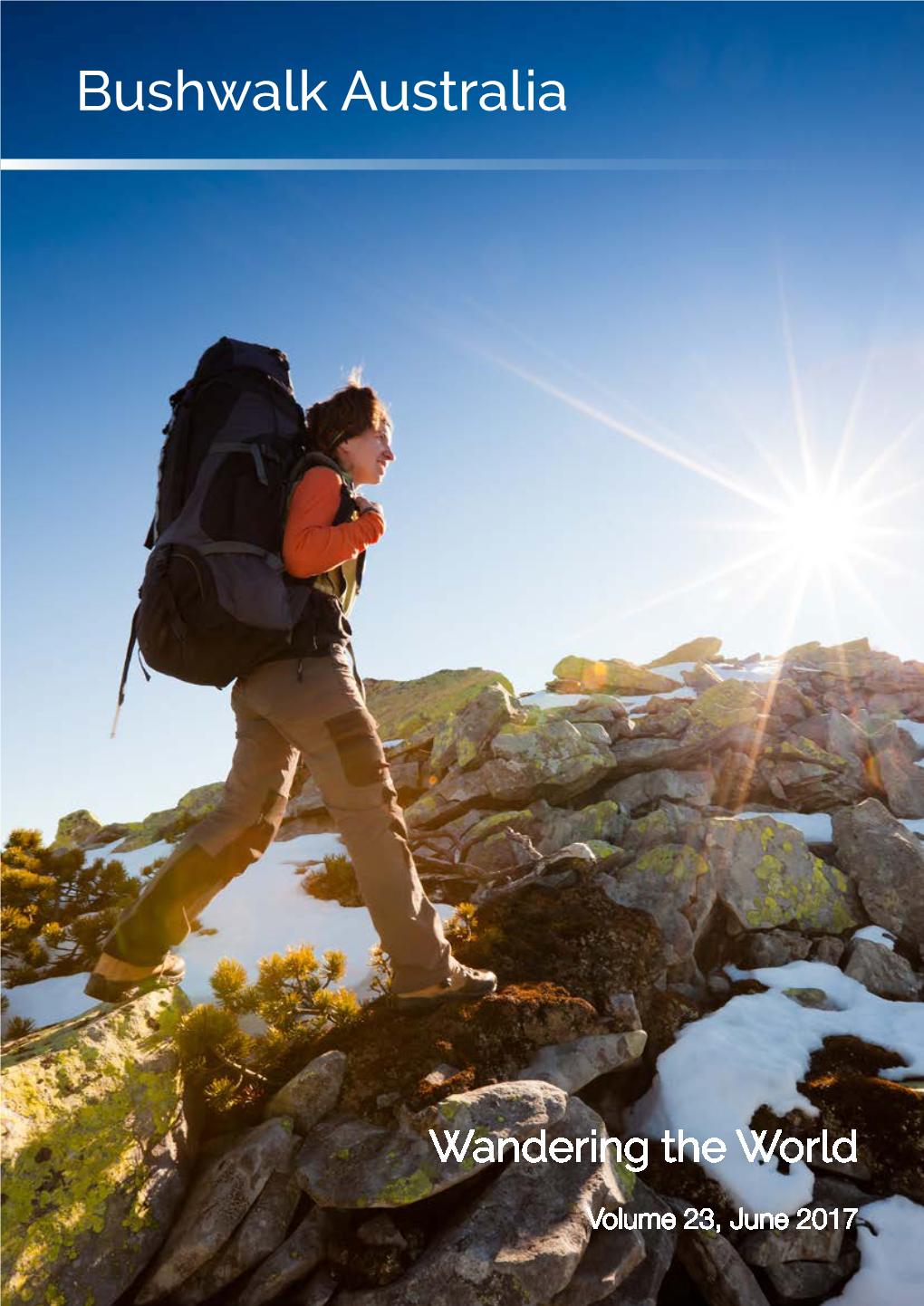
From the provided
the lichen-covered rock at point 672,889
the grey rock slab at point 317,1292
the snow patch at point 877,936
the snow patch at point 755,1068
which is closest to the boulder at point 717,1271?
the snow patch at point 755,1068

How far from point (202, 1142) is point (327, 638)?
3.57m

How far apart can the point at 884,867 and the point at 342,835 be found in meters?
9.63

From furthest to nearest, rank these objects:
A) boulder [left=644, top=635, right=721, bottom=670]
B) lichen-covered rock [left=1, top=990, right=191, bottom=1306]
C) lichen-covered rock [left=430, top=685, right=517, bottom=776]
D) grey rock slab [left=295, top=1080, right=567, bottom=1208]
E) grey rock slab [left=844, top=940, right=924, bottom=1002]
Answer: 1. boulder [left=644, top=635, right=721, bottom=670]
2. lichen-covered rock [left=430, top=685, right=517, bottom=776]
3. grey rock slab [left=844, top=940, right=924, bottom=1002]
4. grey rock slab [left=295, top=1080, right=567, bottom=1208]
5. lichen-covered rock [left=1, top=990, right=191, bottom=1306]

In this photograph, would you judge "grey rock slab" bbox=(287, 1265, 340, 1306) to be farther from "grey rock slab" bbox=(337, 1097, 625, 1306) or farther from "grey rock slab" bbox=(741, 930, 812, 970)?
"grey rock slab" bbox=(741, 930, 812, 970)

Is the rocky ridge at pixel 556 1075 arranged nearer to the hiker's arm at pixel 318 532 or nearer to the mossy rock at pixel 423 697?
the hiker's arm at pixel 318 532

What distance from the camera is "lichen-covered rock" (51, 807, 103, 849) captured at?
1820cm

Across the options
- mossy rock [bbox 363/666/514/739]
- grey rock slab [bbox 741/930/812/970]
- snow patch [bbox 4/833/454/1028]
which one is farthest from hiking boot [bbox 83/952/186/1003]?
mossy rock [bbox 363/666/514/739]

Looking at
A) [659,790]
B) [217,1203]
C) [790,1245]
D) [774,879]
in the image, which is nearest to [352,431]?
[217,1203]

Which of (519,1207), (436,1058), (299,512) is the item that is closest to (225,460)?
(299,512)

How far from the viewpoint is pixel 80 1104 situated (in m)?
3.76

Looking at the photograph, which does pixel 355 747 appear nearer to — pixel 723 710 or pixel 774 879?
pixel 774 879

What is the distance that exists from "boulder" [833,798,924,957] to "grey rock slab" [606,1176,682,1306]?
6897 mm

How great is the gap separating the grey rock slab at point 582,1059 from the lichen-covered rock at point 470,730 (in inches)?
327

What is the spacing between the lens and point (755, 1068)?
5.73 metres
